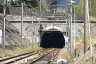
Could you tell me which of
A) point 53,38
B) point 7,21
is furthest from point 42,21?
point 53,38

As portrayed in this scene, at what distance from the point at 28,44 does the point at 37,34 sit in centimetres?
335

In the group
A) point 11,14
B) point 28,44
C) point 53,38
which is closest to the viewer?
point 28,44

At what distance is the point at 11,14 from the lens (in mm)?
40750

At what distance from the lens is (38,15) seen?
40219 mm

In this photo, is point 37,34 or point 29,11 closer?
point 37,34

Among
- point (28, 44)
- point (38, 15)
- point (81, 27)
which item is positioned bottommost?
point (28, 44)

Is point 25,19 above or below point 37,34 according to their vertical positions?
above

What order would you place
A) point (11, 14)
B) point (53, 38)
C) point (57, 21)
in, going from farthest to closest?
point (53, 38) < point (11, 14) < point (57, 21)

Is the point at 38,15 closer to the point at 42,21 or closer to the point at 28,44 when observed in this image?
the point at 42,21

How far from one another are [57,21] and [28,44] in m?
7.86

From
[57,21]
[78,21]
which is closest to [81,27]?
[78,21]

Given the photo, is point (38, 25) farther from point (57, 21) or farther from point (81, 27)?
point (81, 27)

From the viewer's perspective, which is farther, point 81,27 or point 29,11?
point 29,11

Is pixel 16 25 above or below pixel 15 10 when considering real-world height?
below
